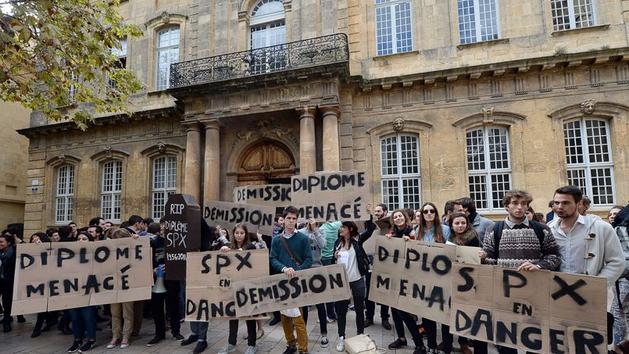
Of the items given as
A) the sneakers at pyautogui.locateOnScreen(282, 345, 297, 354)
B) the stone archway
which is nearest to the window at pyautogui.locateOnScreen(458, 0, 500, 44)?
the stone archway

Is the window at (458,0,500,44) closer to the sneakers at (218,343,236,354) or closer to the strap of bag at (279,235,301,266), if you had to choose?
the strap of bag at (279,235,301,266)

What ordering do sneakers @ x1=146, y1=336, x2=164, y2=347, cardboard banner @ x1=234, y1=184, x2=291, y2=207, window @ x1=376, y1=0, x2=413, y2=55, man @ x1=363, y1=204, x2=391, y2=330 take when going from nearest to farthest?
1. sneakers @ x1=146, y1=336, x2=164, y2=347
2. man @ x1=363, y1=204, x2=391, y2=330
3. cardboard banner @ x1=234, y1=184, x2=291, y2=207
4. window @ x1=376, y1=0, x2=413, y2=55

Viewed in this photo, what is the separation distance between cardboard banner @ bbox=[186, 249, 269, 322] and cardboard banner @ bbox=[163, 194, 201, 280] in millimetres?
552

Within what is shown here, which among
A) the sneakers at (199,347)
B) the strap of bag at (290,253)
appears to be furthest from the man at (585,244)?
the sneakers at (199,347)

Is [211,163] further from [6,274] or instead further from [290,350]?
[290,350]

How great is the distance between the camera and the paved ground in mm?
5711

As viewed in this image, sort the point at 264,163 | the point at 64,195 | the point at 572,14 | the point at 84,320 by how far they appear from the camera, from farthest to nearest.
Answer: the point at 64,195
the point at 264,163
the point at 572,14
the point at 84,320

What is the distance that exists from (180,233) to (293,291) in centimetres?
214

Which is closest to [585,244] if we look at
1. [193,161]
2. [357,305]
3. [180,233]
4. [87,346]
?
[357,305]

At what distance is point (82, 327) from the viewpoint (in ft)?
20.0

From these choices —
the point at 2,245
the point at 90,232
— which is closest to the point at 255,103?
the point at 90,232

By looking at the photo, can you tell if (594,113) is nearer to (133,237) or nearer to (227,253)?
(227,253)

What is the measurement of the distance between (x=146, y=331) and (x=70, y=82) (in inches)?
234

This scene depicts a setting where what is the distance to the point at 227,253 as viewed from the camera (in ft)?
17.2
